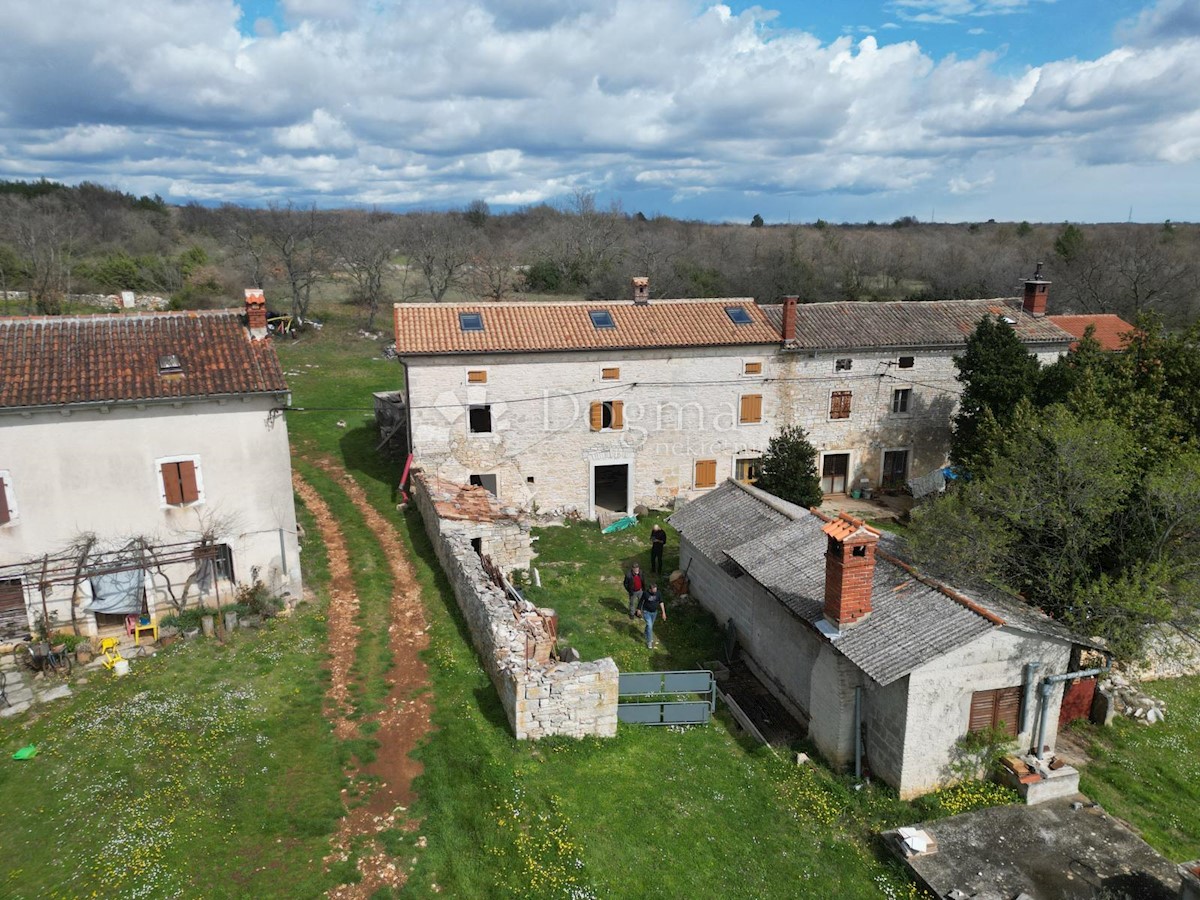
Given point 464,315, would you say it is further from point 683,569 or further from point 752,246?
point 752,246

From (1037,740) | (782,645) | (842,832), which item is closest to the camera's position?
(842,832)

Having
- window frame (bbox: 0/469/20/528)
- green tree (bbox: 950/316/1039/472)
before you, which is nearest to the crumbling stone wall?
window frame (bbox: 0/469/20/528)

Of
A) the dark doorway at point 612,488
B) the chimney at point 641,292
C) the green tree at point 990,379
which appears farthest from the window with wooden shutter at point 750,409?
the green tree at point 990,379

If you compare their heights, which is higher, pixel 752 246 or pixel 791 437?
pixel 752 246

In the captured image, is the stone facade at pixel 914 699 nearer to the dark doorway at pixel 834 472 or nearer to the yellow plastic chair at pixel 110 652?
the yellow plastic chair at pixel 110 652

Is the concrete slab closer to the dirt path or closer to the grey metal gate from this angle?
the grey metal gate

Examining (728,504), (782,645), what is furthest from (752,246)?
(782,645)

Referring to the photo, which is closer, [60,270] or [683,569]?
[683,569]
